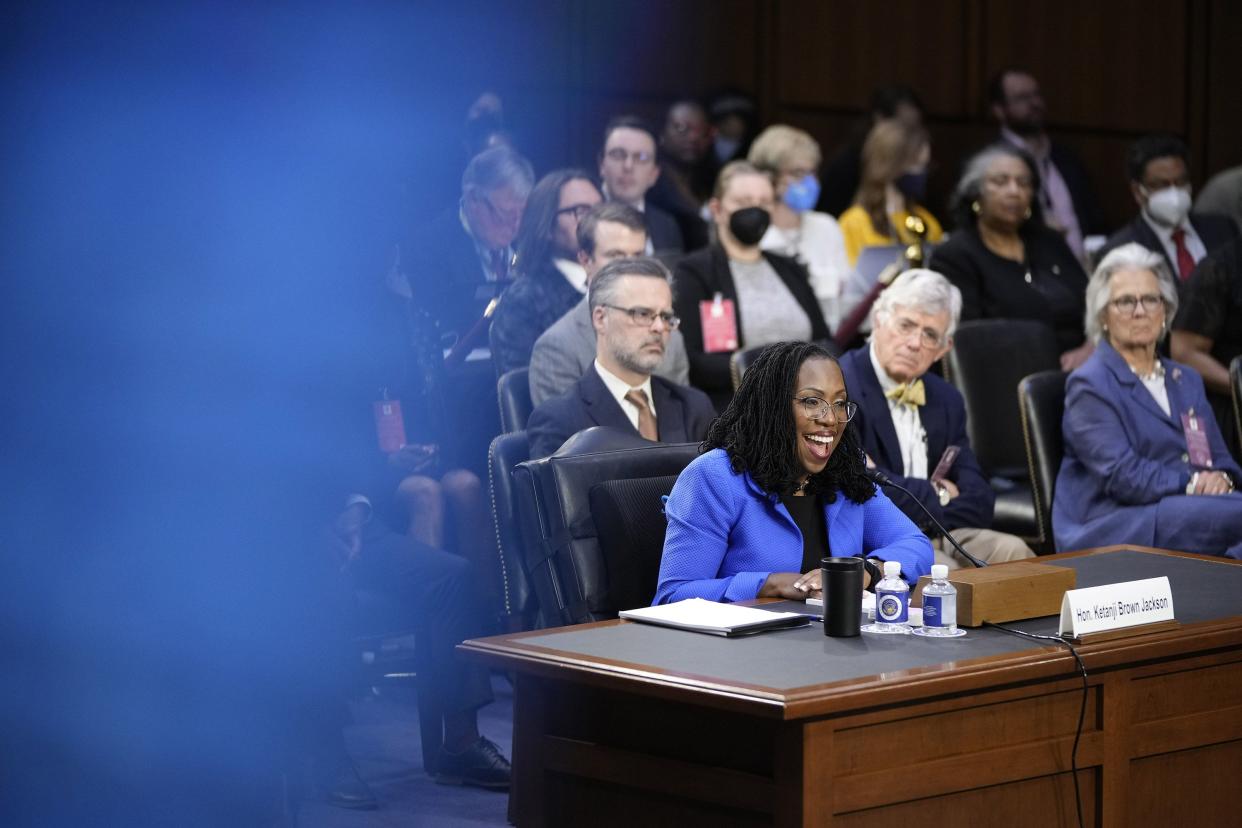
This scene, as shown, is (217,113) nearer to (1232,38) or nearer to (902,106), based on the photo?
(902,106)

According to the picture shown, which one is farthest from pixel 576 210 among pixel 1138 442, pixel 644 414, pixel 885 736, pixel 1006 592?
pixel 885 736

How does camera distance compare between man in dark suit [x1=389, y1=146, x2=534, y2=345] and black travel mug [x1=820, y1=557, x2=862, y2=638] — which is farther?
man in dark suit [x1=389, y1=146, x2=534, y2=345]

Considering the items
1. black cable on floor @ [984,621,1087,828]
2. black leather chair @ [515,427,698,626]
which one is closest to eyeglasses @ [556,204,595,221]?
black leather chair @ [515,427,698,626]

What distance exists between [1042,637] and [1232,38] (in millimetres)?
7333

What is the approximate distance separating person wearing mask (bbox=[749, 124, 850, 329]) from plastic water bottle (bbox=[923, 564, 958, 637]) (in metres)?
3.51

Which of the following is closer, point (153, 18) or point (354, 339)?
point (153, 18)

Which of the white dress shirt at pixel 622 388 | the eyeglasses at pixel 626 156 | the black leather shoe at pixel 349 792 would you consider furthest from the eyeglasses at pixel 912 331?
the black leather shoe at pixel 349 792

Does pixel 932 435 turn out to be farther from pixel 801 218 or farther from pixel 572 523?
pixel 801 218

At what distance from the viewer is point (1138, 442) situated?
3926 millimetres

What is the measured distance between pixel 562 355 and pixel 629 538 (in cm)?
113

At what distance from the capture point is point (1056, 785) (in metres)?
2.09

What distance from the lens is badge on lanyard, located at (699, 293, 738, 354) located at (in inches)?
183

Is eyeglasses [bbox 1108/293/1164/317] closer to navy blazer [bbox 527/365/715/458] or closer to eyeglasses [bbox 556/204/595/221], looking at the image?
navy blazer [bbox 527/365/715/458]

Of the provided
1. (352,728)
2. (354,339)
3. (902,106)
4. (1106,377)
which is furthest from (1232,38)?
(354,339)
